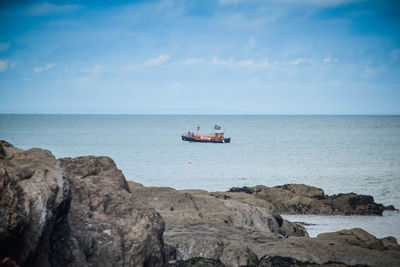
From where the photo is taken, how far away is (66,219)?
19.8ft

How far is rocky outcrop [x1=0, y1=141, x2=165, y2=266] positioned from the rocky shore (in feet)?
0.04

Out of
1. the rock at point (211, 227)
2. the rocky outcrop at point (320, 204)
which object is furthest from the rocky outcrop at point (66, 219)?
the rocky outcrop at point (320, 204)

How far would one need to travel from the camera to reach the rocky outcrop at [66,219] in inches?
196

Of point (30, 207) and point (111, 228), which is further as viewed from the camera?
point (111, 228)

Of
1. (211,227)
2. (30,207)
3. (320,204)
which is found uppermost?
(30,207)

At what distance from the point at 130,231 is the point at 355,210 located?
1775 cm

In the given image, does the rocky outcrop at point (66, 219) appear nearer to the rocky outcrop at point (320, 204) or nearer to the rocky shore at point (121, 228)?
the rocky shore at point (121, 228)

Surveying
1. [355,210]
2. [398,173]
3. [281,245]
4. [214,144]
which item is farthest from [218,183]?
[214,144]

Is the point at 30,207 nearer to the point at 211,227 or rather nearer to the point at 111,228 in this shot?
the point at 111,228

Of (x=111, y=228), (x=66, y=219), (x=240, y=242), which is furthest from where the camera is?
(x=240, y=242)

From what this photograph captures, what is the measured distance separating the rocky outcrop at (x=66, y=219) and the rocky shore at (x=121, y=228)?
0.5 inches

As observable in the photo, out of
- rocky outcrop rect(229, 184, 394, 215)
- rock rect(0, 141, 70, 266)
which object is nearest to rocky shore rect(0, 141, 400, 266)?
rock rect(0, 141, 70, 266)

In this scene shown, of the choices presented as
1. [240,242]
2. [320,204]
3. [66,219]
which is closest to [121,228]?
[66,219]

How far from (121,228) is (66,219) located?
3.06ft
